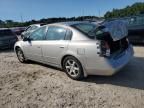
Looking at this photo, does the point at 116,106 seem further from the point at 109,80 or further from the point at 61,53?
the point at 61,53

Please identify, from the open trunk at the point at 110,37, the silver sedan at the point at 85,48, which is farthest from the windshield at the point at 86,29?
the open trunk at the point at 110,37

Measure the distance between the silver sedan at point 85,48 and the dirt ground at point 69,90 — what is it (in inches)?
14.6

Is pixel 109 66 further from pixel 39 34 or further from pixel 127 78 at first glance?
pixel 39 34

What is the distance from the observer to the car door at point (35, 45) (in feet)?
21.1

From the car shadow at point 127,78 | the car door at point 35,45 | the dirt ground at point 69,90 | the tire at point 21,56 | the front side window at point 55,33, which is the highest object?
the front side window at point 55,33

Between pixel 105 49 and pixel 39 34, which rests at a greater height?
pixel 39 34

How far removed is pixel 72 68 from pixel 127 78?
1484 millimetres

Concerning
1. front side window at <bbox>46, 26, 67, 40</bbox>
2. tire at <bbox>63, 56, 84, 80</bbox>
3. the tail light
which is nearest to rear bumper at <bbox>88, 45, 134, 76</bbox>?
the tail light

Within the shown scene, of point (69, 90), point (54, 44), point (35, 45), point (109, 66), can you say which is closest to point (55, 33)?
point (54, 44)

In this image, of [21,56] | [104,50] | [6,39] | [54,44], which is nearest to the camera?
[104,50]

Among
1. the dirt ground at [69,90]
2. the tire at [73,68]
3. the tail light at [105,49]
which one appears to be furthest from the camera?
the tire at [73,68]

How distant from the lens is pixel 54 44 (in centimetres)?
579

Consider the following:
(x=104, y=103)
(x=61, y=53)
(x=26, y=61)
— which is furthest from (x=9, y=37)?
(x=104, y=103)

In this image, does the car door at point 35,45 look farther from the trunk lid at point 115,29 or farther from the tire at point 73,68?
the trunk lid at point 115,29
